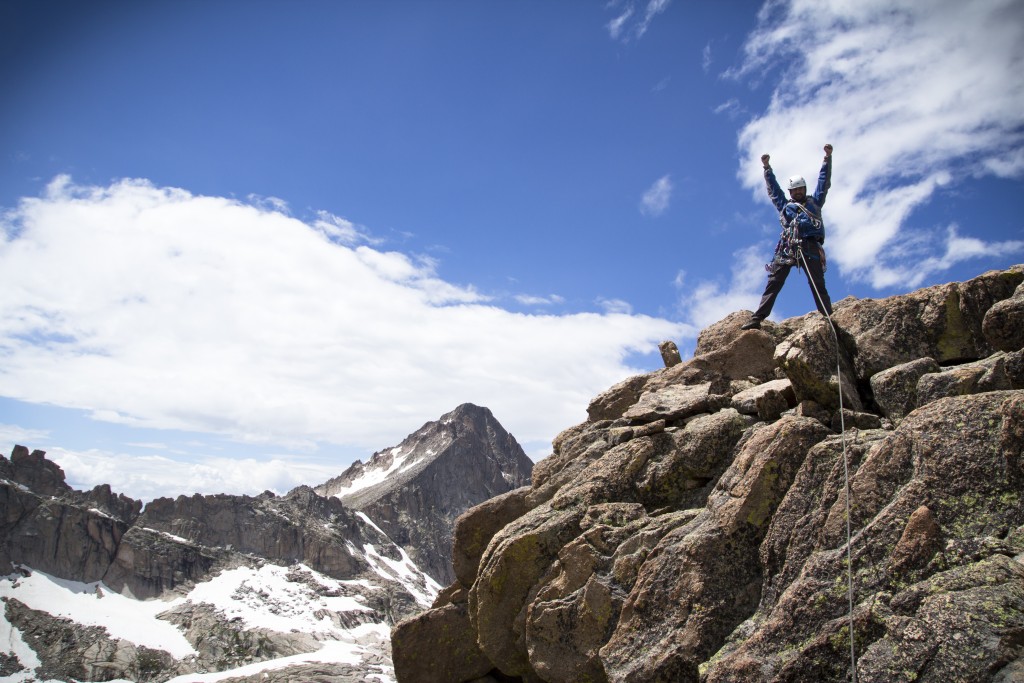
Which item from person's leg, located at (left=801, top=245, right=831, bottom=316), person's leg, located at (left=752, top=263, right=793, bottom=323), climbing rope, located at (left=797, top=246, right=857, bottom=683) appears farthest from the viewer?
person's leg, located at (left=752, top=263, right=793, bottom=323)

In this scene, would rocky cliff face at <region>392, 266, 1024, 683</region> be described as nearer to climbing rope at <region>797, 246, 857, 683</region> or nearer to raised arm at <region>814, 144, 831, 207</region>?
climbing rope at <region>797, 246, 857, 683</region>

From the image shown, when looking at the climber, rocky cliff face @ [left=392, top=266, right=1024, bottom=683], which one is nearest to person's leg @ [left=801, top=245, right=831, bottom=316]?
the climber

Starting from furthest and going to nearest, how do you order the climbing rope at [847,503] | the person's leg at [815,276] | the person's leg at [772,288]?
the person's leg at [772,288]
the person's leg at [815,276]
the climbing rope at [847,503]

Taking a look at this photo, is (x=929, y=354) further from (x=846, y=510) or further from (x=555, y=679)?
(x=555, y=679)

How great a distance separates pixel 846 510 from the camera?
1241cm

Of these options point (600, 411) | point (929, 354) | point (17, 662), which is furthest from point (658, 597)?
point (17, 662)

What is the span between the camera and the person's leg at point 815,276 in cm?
1884

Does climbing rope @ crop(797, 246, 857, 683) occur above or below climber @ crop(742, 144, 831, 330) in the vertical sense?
below

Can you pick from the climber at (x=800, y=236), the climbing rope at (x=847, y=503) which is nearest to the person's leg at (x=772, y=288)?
the climber at (x=800, y=236)

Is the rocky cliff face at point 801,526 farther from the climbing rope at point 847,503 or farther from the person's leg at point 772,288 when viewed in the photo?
the person's leg at point 772,288

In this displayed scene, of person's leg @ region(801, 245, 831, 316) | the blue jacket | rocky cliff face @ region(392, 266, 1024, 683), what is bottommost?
rocky cliff face @ region(392, 266, 1024, 683)

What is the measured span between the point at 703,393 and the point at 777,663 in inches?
351

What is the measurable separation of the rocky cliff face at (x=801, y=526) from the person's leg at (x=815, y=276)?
141 cm

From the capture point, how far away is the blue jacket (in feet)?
62.8
